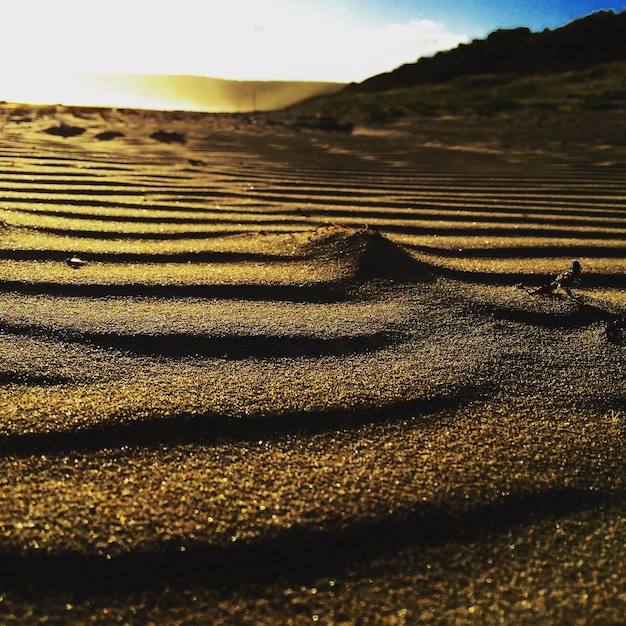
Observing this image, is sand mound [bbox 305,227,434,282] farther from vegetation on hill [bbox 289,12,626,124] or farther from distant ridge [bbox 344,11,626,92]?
distant ridge [bbox 344,11,626,92]

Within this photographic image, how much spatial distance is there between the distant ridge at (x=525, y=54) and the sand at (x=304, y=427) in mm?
20718

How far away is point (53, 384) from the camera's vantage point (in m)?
0.98

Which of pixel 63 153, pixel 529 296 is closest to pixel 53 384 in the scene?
pixel 529 296

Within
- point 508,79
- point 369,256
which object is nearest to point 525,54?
point 508,79

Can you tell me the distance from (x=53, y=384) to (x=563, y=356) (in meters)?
0.90

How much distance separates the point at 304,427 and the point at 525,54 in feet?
84.1

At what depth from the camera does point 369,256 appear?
1.57m

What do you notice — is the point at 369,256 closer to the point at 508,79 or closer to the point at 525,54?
the point at 508,79

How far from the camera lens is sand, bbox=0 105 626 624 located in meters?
0.65

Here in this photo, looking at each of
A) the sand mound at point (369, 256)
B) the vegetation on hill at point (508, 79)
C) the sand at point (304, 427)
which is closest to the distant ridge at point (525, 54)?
the vegetation on hill at point (508, 79)

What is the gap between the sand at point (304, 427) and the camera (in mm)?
650

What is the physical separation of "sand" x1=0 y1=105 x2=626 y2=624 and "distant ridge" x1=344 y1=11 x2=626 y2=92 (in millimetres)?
20718

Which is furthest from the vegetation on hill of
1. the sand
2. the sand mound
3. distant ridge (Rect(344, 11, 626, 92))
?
the sand

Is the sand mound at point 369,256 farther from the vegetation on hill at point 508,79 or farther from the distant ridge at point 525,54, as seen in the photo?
the distant ridge at point 525,54
